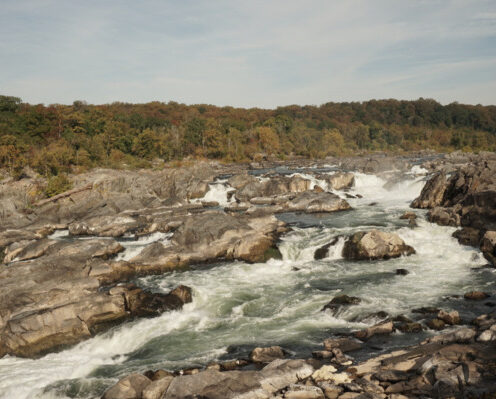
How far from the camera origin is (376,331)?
619 inches

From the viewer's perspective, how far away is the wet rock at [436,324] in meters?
15.8

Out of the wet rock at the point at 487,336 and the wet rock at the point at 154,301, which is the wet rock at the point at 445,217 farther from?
the wet rock at the point at 154,301

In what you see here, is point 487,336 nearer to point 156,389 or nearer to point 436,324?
→ point 436,324

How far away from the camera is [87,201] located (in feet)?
153

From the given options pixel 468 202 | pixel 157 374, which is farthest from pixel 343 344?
pixel 468 202

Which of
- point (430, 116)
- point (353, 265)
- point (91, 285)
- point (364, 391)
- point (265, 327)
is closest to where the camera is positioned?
point (364, 391)

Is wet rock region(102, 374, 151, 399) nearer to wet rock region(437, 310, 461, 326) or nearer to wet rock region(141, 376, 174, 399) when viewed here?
wet rock region(141, 376, 174, 399)

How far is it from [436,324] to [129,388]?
1189 centimetres

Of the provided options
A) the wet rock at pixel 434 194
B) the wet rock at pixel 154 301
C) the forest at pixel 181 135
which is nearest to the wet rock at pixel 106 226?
the wet rock at pixel 154 301

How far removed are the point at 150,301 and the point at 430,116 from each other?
20696cm

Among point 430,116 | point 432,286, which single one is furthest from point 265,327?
point 430,116

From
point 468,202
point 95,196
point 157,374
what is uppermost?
point 95,196

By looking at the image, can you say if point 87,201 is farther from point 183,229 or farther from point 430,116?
point 430,116

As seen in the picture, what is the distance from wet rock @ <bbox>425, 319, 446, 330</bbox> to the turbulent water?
1.23 meters
